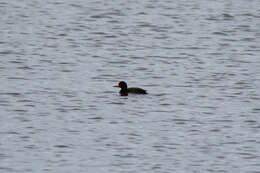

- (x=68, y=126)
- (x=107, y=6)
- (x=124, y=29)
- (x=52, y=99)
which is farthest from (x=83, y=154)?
(x=107, y=6)

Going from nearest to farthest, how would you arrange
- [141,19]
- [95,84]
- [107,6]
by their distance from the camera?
[95,84], [141,19], [107,6]

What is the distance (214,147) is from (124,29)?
67.3 feet

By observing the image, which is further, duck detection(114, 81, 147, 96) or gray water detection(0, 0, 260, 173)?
duck detection(114, 81, 147, 96)

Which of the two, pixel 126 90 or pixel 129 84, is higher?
pixel 126 90

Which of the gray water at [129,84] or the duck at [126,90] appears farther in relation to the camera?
the duck at [126,90]

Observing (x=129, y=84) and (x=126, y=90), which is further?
(x=129, y=84)

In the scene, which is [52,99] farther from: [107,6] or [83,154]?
[107,6]

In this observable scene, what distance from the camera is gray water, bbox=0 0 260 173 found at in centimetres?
1712

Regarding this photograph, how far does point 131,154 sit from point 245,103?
260 inches

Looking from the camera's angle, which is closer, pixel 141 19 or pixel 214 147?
pixel 214 147

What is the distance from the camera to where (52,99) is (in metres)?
22.7

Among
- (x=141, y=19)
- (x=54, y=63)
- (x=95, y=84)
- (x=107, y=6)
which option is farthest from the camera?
(x=107, y=6)

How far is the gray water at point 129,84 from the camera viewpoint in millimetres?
17125

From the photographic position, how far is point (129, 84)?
25531 mm
